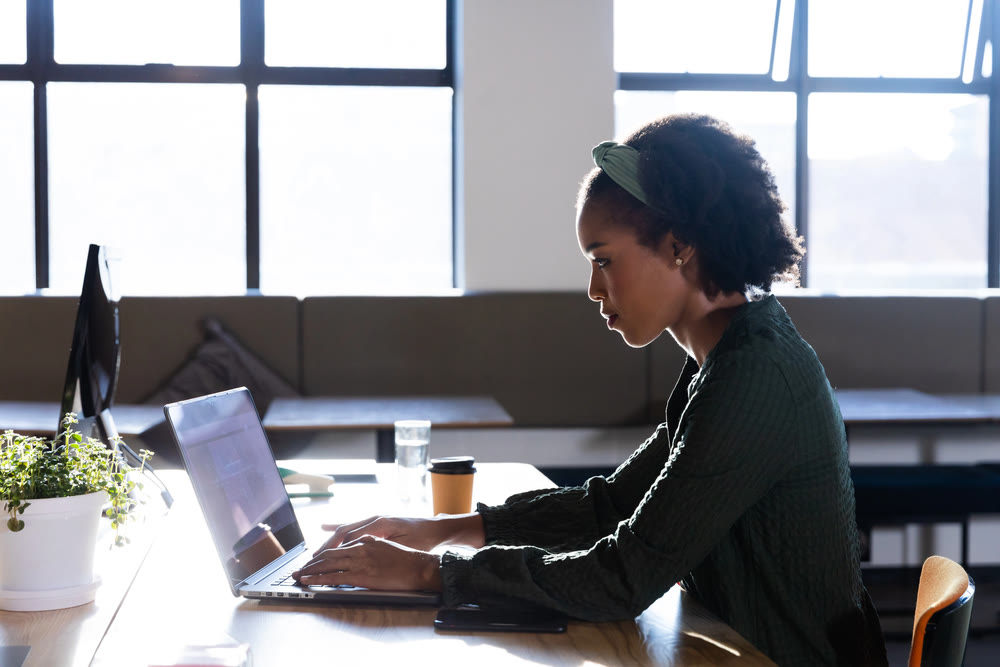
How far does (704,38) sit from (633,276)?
3.40m

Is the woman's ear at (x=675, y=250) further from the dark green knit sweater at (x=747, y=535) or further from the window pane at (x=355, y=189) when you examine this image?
the window pane at (x=355, y=189)

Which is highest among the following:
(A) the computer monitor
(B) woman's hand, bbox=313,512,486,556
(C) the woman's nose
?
(C) the woman's nose

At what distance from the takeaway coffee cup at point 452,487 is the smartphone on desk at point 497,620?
488mm

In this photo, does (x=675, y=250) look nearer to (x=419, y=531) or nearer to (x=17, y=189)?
(x=419, y=531)

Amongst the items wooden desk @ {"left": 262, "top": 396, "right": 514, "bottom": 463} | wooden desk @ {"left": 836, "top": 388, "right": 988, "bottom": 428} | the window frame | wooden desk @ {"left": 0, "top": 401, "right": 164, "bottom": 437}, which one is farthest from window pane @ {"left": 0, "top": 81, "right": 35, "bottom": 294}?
wooden desk @ {"left": 836, "top": 388, "right": 988, "bottom": 428}

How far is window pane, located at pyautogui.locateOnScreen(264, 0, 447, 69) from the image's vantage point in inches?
160

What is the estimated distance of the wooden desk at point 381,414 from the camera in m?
2.91

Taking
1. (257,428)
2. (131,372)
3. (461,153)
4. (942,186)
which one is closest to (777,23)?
(942,186)

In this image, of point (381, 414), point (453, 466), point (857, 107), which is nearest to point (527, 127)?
point (381, 414)

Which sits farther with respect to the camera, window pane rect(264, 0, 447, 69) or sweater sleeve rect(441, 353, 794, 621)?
window pane rect(264, 0, 447, 69)

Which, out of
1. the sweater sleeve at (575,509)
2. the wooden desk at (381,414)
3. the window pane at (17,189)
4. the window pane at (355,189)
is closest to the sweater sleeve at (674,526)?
the sweater sleeve at (575,509)

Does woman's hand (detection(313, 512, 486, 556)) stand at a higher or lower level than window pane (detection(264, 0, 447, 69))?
lower

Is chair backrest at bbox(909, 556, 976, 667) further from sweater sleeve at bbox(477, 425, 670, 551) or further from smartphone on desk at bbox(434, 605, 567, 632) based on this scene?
sweater sleeve at bbox(477, 425, 670, 551)

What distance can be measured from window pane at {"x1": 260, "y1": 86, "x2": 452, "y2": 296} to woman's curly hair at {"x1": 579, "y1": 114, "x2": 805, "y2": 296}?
119 inches
